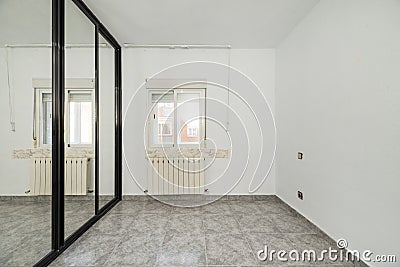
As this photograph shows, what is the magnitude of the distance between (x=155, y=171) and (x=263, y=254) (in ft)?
7.74

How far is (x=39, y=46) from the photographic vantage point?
2178 millimetres

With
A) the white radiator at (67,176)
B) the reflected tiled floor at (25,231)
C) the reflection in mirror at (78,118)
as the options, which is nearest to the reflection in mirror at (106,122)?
the reflection in mirror at (78,118)

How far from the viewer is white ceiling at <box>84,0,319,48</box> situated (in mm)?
3021

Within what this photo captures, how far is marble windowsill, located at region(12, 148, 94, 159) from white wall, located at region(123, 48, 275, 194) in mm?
1292

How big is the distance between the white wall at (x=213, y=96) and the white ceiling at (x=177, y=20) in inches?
10.6

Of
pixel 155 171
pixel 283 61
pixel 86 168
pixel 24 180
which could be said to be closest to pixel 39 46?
pixel 24 180

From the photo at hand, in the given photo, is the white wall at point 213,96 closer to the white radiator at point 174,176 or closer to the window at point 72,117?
the white radiator at point 174,176

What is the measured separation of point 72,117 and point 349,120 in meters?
2.77

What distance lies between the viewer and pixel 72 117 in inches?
111

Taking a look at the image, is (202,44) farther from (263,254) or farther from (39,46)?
(263,254)

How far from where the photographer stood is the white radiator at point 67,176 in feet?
7.31

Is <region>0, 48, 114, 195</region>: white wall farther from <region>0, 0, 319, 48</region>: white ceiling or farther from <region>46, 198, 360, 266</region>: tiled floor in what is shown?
<region>46, 198, 360, 266</region>: tiled floor

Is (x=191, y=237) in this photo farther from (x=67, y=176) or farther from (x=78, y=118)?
(x=78, y=118)

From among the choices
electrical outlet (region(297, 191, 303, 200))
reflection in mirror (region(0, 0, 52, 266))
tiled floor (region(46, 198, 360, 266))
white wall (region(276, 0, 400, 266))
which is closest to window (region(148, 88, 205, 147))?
tiled floor (region(46, 198, 360, 266))
